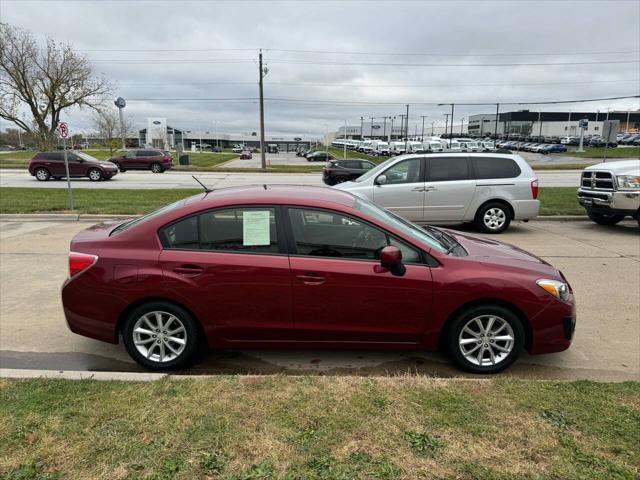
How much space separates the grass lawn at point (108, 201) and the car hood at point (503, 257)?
9227 millimetres

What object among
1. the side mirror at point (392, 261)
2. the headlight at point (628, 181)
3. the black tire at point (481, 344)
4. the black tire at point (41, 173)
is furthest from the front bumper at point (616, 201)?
the black tire at point (41, 173)

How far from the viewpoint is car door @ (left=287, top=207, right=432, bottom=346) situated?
3.72m

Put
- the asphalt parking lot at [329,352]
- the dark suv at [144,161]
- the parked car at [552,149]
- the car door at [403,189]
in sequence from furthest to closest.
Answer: the parked car at [552,149], the dark suv at [144,161], the car door at [403,189], the asphalt parking lot at [329,352]

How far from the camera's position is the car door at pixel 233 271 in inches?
147

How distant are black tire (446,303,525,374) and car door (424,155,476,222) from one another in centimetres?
673

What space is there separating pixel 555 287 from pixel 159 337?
10.8ft

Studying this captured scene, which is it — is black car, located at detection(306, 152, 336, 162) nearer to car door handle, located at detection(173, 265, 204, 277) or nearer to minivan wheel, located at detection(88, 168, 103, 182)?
minivan wheel, located at detection(88, 168, 103, 182)

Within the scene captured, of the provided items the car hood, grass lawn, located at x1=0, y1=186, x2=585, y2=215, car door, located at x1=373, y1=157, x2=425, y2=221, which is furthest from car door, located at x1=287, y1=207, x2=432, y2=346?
grass lawn, located at x1=0, y1=186, x2=585, y2=215

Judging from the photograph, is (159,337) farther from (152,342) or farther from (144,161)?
(144,161)

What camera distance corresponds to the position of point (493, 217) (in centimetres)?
1048

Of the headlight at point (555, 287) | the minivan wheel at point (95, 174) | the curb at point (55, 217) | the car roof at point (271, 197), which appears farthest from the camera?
the minivan wheel at point (95, 174)

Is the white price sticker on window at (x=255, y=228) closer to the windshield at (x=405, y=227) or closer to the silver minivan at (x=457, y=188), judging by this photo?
the windshield at (x=405, y=227)

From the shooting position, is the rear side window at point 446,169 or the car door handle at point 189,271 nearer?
the car door handle at point 189,271

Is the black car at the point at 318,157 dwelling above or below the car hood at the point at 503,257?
above
